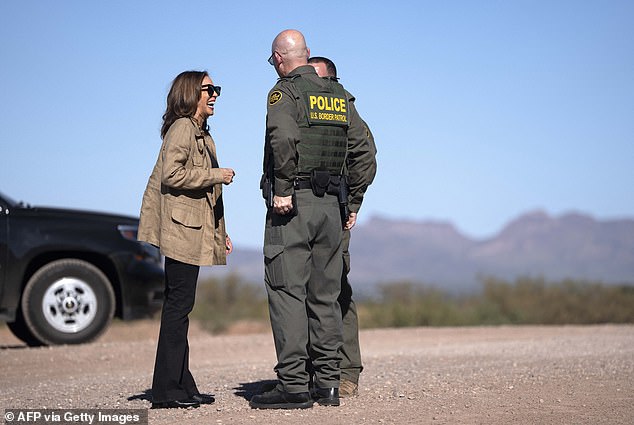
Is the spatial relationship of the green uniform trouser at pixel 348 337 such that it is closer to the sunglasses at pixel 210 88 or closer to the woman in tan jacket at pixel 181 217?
the woman in tan jacket at pixel 181 217

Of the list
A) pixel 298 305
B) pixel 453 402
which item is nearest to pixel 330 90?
pixel 298 305

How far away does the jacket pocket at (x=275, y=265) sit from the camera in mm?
6555

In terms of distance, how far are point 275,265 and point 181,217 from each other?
2.21ft

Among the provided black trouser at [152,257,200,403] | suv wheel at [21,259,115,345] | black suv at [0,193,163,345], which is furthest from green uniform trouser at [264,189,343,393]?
suv wheel at [21,259,115,345]

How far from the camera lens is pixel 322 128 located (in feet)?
21.7

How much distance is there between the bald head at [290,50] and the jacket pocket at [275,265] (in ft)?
3.81

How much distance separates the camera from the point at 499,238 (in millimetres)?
185750

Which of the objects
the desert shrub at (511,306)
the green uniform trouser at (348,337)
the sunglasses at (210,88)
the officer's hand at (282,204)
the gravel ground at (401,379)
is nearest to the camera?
the gravel ground at (401,379)

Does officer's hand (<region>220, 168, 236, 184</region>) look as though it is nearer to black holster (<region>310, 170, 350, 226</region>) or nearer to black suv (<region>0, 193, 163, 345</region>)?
black holster (<region>310, 170, 350, 226</region>)

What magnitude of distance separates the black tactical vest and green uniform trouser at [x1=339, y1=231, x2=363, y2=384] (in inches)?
28.3

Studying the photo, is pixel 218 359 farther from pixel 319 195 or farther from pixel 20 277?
pixel 319 195

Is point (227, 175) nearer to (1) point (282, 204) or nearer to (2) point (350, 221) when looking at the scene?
(1) point (282, 204)

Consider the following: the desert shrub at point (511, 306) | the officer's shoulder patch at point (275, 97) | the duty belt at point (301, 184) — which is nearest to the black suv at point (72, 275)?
the duty belt at point (301, 184)

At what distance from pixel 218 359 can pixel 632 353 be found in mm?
4355
